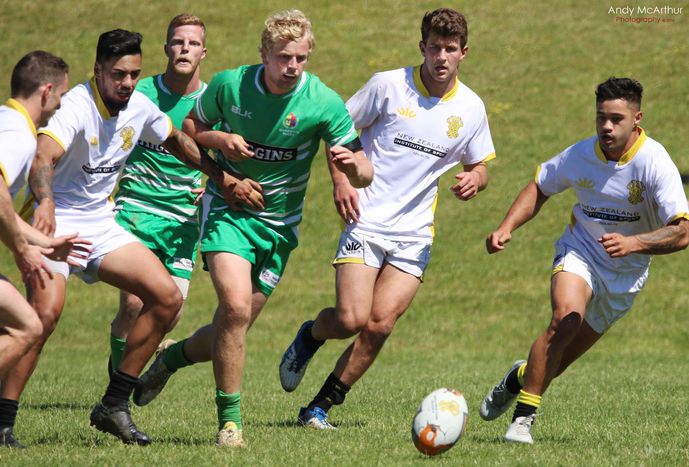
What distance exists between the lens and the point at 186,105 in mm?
10227

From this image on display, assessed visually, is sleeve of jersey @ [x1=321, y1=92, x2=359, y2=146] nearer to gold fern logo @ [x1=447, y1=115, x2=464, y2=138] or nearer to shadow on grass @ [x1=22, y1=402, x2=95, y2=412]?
gold fern logo @ [x1=447, y1=115, x2=464, y2=138]

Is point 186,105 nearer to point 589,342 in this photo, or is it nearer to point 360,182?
point 360,182

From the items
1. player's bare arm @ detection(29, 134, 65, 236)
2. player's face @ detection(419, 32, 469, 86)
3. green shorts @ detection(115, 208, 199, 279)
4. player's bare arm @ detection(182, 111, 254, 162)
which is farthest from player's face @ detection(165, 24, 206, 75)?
player's bare arm @ detection(29, 134, 65, 236)

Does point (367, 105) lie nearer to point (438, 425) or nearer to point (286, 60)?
point (286, 60)

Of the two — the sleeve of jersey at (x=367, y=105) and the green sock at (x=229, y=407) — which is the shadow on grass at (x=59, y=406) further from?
the sleeve of jersey at (x=367, y=105)

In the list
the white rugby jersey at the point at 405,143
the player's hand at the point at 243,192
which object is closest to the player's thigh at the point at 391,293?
the white rugby jersey at the point at 405,143

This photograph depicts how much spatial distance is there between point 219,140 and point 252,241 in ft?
2.43

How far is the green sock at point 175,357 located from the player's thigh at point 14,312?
8.03 feet

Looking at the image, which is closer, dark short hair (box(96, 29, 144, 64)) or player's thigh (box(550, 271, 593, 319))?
dark short hair (box(96, 29, 144, 64))

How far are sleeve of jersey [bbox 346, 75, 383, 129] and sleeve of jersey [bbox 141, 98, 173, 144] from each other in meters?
1.67

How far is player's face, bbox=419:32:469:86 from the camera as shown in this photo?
8.95m

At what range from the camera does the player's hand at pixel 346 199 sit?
28.7 ft

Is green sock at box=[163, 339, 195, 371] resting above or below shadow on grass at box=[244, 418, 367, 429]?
above

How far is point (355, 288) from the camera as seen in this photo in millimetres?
8875
